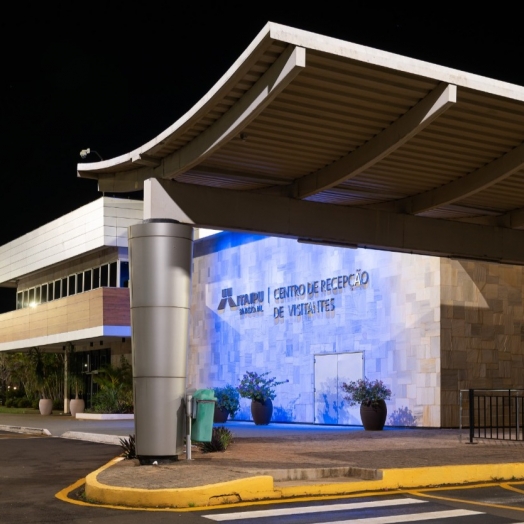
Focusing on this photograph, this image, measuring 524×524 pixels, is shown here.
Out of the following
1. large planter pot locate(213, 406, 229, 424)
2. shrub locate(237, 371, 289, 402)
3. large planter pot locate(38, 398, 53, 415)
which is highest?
shrub locate(237, 371, 289, 402)

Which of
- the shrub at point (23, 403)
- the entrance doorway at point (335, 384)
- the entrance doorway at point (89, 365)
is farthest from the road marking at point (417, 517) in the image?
the shrub at point (23, 403)

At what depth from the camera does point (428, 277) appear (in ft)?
84.7

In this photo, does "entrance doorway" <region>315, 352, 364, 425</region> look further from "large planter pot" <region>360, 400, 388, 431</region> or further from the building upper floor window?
the building upper floor window

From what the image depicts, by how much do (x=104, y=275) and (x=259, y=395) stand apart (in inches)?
635

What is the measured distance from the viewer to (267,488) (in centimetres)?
1173

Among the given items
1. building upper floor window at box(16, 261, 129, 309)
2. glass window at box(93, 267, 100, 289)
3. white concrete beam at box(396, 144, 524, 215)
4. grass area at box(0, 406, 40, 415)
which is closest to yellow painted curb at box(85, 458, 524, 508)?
white concrete beam at box(396, 144, 524, 215)

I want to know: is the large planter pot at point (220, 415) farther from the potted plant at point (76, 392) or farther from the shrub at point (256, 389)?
the potted plant at point (76, 392)

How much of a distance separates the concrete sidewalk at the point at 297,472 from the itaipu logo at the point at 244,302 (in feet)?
47.5

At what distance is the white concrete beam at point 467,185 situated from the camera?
16.2 metres

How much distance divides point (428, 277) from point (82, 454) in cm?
1126

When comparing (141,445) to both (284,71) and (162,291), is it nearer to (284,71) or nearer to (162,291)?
(162,291)

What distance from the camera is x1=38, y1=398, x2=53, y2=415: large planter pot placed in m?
44.9

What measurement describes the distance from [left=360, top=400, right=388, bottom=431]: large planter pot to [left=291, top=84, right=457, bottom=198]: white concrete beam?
30.8 ft

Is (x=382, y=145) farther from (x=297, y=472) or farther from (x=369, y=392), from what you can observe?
(x=369, y=392)
